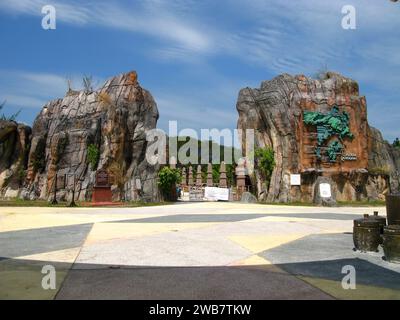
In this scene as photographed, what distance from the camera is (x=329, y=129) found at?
31.6 m

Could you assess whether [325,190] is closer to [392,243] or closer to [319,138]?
[319,138]

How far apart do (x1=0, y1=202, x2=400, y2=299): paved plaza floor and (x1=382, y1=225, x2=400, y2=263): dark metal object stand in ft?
0.47

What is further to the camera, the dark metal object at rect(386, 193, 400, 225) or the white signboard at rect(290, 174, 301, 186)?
the white signboard at rect(290, 174, 301, 186)

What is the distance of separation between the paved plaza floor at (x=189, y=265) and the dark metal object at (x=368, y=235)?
0.66ft

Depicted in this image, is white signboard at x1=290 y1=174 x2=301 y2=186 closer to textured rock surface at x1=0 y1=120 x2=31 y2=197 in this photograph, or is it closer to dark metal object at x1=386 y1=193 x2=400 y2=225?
textured rock surface at x1=0 y1=120 x2=31 y2=197

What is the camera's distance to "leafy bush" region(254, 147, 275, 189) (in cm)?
3356

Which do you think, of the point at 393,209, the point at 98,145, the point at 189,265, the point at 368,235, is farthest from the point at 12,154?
the point at 393,209

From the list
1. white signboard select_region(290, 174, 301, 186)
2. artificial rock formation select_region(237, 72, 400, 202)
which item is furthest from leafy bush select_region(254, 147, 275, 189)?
white signboard select_region(290, 174, 301, 186)

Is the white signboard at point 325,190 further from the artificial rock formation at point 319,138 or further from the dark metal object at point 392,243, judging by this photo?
the dark metal object at point 392,243

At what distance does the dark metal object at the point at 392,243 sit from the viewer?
228 inches

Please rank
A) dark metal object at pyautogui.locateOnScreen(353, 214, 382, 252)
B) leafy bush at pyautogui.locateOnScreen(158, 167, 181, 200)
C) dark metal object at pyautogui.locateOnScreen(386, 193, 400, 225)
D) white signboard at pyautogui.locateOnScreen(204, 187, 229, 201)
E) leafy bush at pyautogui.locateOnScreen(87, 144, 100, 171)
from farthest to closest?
white signboard at pyautogui.locateOnScreen(204, 187, 229, 201), leafy bush at pyautogui.locateOnScreen(158, 167, 181, 200), leafy bush at pyautogui.locateOnScreen(87, 144, 100, 171), dark metal object at pyautogui.locateOnScreen(353, 214, 382, 252), dark metal object at pyautogui.locateOnScreen(386, 193, 400, 225)

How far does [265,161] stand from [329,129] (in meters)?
5.93

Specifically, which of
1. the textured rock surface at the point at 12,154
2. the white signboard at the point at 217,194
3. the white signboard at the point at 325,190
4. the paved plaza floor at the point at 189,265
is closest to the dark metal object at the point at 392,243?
the paved plaza floor at the point at 189,265
